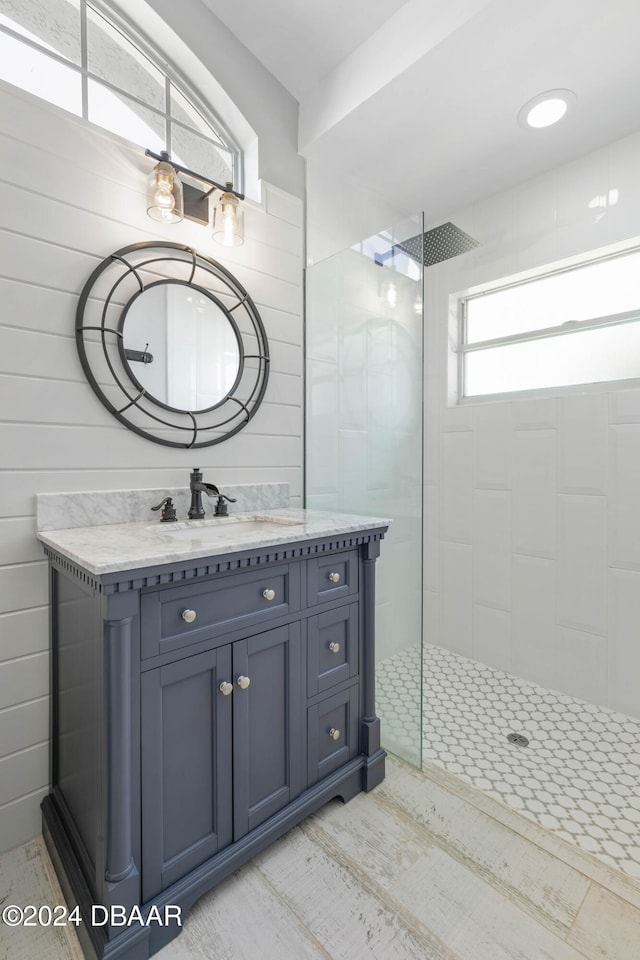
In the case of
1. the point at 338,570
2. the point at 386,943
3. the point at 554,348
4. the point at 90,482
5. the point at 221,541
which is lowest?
the point at 386,943

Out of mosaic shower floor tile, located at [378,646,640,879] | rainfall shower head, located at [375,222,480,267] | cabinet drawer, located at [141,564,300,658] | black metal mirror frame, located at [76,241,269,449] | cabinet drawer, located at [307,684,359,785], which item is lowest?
mosaic shower floor tile, located at [378,646,640,879]

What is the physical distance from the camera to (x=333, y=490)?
206cm

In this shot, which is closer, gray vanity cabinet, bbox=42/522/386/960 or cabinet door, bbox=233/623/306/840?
gray vanity cabinet, bbox=42/522/386/960

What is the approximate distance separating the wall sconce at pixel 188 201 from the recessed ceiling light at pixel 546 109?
4.03 ft

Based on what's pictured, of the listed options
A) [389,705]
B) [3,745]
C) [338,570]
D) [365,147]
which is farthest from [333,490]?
[365,147]

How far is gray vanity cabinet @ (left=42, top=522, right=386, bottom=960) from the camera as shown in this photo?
99 centimetres

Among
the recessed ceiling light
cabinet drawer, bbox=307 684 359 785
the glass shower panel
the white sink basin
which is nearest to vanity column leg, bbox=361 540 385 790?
cabinet drawer, bbox=307 684 359 785

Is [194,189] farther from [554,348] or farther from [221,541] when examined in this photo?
[554,348]

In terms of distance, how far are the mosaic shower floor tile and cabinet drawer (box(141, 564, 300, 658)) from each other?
715 millimetres

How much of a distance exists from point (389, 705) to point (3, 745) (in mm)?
1271

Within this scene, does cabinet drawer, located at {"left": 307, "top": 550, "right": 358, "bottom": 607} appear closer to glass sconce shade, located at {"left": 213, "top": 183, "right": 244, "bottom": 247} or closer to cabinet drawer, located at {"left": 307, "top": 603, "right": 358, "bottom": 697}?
cabinet drawer, located at {"left": 307, "top": 603, "right": 358, "bottom": 697}

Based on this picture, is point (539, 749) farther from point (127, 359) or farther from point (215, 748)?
point (127, 359)

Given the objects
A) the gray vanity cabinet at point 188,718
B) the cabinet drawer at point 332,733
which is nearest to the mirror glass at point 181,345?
the gray vanity cabinet at point 188,718

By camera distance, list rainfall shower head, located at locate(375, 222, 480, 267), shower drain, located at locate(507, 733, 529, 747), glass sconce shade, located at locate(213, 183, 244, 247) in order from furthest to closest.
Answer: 1. rainfall shower head, located at locate(375, 222, 480, 267)
2. shower drain, located at locate(507, 733, 529, 747)
3. glass sconce shade, located at locate(213, 183, 244, 247)
